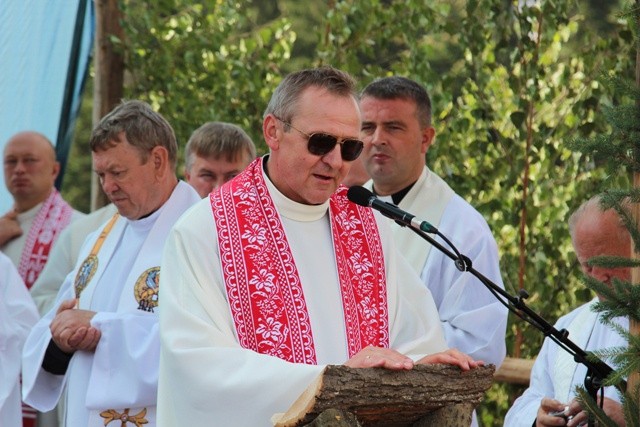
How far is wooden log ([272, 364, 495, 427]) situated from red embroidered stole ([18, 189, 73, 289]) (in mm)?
4647

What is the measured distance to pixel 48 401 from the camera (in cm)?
584

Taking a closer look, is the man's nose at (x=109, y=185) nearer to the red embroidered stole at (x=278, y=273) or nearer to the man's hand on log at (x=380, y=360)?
the red embroidered stole at (x=278, y=273)

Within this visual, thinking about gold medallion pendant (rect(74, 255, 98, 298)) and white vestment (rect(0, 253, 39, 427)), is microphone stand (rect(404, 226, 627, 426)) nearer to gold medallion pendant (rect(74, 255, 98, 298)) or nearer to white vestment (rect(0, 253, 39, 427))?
gold medallion pendant (rect(74, 255, 98, 298))

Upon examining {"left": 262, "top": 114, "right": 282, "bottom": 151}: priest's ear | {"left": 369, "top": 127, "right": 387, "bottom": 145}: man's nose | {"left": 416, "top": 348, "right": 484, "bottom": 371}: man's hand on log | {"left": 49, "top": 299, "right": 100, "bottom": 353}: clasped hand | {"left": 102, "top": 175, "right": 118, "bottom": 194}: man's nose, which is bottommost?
{"left": 416, "top": 348, "right": 484, "bottom": 371}: man's hand on log

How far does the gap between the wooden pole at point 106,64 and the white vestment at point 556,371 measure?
4.80 meters

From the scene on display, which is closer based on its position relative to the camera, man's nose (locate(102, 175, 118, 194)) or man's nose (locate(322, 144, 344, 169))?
man's nose (locate(322, 144, 344, 169))

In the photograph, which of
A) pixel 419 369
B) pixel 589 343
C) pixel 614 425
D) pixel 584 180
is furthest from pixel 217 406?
pixel 584 180

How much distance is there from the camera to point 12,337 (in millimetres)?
6734

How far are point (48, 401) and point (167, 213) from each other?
3.42 ft

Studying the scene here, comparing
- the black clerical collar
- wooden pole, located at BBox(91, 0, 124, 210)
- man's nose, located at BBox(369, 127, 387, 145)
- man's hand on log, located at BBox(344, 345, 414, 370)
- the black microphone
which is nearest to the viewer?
man's hand on log, located at BBox(344, 345, 414, 370)

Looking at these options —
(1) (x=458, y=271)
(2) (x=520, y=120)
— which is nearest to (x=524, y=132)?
(2) (x=520, y=120)

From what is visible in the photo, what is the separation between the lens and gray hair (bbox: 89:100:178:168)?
568 cm

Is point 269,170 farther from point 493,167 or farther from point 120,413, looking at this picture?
point 493,167

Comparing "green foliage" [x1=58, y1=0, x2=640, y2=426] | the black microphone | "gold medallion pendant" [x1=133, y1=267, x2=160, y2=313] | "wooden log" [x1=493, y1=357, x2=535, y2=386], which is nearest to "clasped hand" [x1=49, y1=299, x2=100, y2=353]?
"gold medallion pendant" [x1=133, y1=267, x2=160, y2=313]
